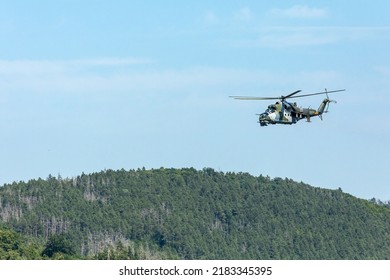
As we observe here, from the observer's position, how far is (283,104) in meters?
132
